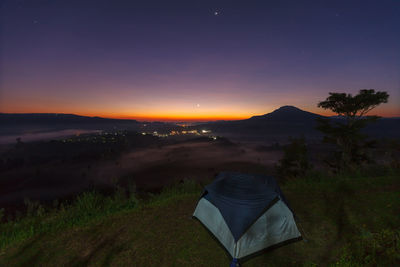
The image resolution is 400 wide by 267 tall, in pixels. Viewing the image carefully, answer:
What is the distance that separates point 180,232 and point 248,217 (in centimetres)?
301

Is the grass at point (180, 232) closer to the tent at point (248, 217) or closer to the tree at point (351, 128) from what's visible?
the tent at point (248, 217)

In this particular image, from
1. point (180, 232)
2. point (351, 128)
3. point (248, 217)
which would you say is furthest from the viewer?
point (351, 128)

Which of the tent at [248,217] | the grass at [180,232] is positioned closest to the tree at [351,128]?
the grass at [180,232]

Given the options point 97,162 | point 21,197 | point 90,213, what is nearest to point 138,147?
point 97,162

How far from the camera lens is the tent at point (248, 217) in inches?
197

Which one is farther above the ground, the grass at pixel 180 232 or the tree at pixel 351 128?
the tree at pixel 351 128

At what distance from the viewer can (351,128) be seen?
16.6m

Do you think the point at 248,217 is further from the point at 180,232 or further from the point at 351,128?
the point at 351,128

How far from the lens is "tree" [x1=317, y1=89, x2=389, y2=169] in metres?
16.5

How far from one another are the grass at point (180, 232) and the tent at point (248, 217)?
1.27 ft

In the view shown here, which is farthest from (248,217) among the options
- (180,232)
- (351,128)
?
(351,128)

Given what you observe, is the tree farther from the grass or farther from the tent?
the tent

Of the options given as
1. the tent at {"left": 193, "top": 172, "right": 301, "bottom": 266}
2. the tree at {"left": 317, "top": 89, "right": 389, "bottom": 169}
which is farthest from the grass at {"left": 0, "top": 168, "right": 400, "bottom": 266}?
the tree at {"left": 317, "top": 89, "right": 389, "bottom": 169}

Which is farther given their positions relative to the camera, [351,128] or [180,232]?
[351,128]
